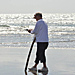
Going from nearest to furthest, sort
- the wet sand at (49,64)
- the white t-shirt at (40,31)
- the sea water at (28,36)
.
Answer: the wet sand at (49,64) → the white t-shirt at (40,31) → the sea water at (28,36)

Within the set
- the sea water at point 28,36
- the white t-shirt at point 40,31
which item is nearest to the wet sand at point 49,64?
the white t-shirt at point 40,31

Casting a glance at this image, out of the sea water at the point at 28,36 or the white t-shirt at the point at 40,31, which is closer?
the white t-shirt at the point at 40,31

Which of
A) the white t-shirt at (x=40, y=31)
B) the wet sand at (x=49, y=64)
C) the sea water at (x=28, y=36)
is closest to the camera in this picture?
the wet sand at (x=49, y=64)

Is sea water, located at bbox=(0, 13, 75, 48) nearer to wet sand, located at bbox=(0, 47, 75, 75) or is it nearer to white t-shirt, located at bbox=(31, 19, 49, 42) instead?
wet sand, located at bbox=(0, 47, 75, 75)

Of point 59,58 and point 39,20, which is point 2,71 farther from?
point 59,58

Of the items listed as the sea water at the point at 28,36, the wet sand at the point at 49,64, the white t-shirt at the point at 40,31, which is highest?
the white t-shirt at the point at 40,31

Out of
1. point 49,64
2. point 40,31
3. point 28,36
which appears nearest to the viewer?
point 40,31

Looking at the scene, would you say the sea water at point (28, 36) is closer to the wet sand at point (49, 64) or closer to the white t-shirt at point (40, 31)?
the wet sand at point (49, 64)

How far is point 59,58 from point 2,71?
10.6 feet

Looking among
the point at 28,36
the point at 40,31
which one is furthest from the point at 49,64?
the point at 28,36

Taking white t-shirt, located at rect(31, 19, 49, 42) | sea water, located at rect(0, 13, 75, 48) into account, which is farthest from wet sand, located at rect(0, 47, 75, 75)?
sea water, located at rect(0, 13, 75, 48)

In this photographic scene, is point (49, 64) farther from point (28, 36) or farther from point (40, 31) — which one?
point (28, 36)

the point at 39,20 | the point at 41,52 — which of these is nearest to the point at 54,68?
the point at 41,52

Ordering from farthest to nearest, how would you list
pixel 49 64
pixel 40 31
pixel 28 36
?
pixel 28 36 < pixel 49 64 < pixel 40 31
